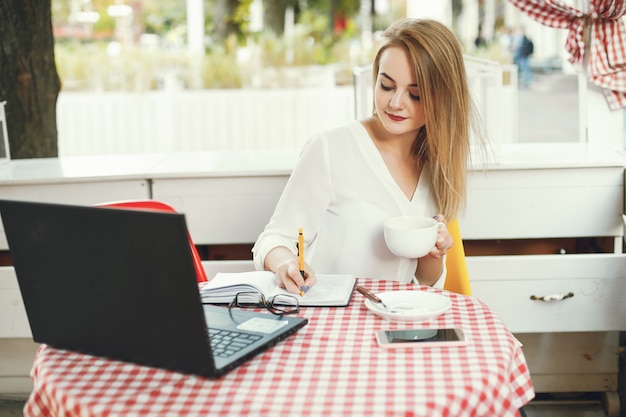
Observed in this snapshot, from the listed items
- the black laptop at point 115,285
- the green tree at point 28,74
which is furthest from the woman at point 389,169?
the green tree at point 28,74

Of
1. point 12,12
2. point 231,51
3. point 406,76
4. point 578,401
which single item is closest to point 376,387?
point 406,76

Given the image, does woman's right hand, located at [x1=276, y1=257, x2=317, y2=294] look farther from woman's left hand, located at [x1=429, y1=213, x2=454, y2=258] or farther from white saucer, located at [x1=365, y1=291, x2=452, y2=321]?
woman's left hand, located at [x1=429, y1=213, x2=454, y2=258]

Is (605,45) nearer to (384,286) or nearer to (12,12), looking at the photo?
(384,286)

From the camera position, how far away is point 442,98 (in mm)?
1915

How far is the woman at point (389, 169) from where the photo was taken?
1.91 m

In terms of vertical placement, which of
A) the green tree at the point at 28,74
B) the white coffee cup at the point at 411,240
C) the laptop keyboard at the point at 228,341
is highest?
the green tree at the point at 28,74

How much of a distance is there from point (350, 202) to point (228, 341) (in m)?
0.85

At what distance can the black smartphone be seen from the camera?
1303 mm

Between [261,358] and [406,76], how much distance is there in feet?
2.99

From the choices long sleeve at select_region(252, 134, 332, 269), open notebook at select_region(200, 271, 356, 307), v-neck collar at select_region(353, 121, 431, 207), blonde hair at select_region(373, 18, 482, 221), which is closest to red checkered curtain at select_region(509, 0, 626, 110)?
blonde hair at select_region(373, 18, 482, 221)

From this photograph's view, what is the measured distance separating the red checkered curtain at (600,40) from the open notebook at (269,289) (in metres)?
1.74

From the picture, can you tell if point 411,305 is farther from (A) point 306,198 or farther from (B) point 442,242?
(A) point 306,198

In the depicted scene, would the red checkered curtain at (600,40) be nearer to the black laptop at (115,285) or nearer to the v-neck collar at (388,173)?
the v-neck collar at (388,173)

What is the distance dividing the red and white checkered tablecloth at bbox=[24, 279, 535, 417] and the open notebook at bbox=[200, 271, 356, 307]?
173 millimetres
